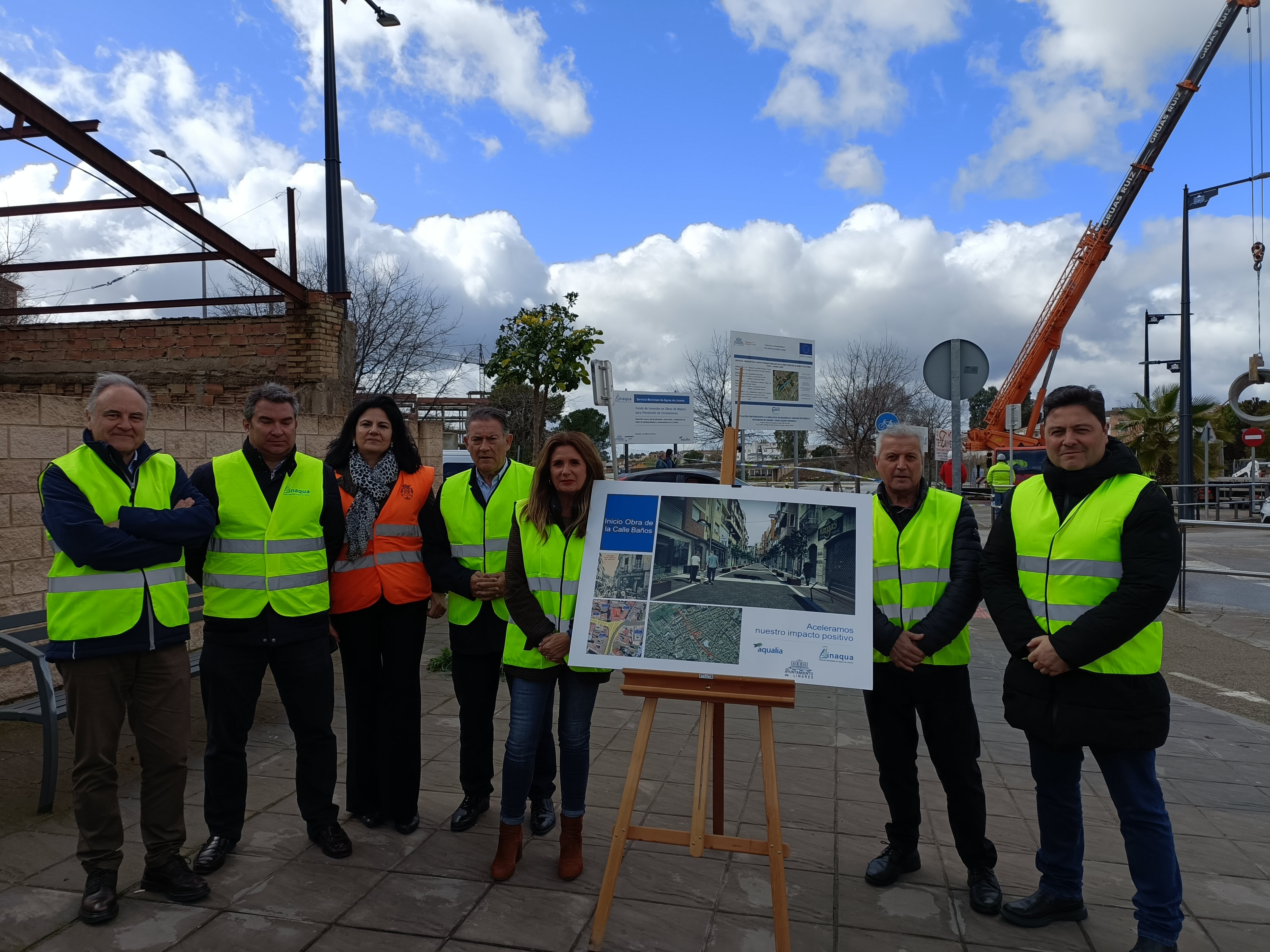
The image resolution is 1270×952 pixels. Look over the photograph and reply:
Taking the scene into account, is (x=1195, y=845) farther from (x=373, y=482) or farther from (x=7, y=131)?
(x=7, y=131)

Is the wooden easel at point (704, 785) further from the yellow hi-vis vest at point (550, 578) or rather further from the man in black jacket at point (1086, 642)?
the man in black jacket at point (1086, 642)

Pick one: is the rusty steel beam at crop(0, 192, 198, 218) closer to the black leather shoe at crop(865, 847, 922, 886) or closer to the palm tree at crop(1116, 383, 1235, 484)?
the black leather shoe at crop(865, 847, 922, 886)

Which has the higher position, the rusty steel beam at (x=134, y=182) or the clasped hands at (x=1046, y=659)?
the rusty steel beam at (x=134, y=182)

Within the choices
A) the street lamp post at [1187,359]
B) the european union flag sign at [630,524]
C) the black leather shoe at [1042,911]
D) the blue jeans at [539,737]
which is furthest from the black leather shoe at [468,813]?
the street lamp post at [1187,359]

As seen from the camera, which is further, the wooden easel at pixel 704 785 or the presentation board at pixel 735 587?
the presentation board at pixel 735 587

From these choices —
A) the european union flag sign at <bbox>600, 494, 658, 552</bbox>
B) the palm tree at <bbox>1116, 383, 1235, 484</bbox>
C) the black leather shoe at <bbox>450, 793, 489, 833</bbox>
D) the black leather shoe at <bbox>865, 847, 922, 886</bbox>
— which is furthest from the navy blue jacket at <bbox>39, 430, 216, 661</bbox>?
the palm tree at <bbox>1116, 383, 1235, 484</bbox>

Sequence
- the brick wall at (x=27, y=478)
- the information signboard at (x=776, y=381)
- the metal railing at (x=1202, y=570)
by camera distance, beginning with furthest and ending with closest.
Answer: the information signboard at (x=776, y=381), the metal railing at (x=1202, y=570), the brick wall at (x=27, y=478)

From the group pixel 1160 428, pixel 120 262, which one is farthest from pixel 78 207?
pixel 1160 428

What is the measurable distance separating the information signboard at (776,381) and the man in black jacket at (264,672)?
328 inches

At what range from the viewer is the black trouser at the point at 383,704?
3986mm

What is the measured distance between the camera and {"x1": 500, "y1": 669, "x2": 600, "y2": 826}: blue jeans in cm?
359

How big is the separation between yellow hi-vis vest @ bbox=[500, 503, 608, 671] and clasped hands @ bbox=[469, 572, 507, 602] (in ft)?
1.08

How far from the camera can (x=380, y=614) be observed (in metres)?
4.01

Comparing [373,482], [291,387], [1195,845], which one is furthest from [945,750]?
[291,387]
